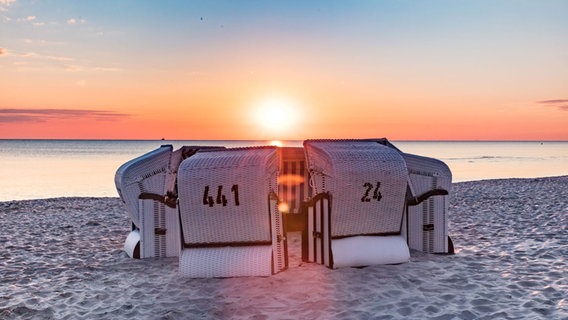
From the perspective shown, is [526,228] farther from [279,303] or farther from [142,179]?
[142,179]

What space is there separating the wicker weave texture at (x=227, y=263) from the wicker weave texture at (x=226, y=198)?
17 centimetres

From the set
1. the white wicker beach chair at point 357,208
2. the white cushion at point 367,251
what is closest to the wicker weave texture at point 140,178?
the white wicker beach chair at point 357,208

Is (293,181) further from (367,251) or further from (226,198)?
(226,198)

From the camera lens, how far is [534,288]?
6.14 m

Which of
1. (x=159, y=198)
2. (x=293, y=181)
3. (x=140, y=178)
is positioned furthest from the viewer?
(x=293, y=181)

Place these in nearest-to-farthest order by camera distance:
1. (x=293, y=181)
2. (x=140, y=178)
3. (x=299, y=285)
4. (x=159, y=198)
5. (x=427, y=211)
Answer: (x=299, y=285) → (x=159, y=198) → (x=140, y=178) → (x=427, y=211) → (x=293, y=181)

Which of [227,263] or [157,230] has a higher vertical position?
[157,230]

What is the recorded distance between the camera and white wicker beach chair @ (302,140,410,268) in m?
7.12

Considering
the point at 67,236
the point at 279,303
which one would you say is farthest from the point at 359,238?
the point at 67,236

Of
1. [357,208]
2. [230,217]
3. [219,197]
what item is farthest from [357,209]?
[219,197]

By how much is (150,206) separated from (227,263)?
178 centimetres

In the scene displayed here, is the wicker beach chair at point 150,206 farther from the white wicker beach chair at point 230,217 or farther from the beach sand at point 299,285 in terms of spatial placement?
the white wicker beach chair at point 230,217

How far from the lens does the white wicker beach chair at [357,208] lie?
23.4ft

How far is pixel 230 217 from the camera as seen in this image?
6848mm
